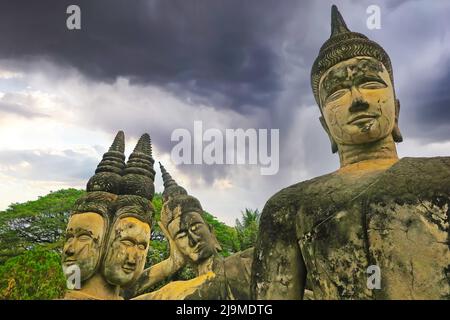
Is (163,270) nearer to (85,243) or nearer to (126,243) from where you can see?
(126,243)

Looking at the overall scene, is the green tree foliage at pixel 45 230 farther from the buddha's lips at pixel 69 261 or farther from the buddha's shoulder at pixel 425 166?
the buddha's shoulder at pixel 425 166

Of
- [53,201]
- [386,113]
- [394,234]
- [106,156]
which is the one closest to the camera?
[394,234]

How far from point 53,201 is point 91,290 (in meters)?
19.6

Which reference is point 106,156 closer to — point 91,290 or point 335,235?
→ point 91,290

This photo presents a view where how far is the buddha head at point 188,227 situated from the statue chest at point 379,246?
5.37 meters

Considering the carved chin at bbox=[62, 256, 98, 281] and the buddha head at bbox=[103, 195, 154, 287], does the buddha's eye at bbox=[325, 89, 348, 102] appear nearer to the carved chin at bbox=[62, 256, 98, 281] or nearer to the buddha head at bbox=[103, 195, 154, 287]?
the buddha head at bbox=[103, 195, 154, 287]

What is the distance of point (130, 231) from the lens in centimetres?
699

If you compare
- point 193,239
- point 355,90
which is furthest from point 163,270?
point 355,90

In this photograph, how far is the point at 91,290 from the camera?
6742 millimetres

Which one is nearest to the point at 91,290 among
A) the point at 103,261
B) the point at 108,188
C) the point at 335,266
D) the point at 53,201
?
the point at 103,261

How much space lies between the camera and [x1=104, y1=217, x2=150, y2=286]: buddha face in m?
6.77

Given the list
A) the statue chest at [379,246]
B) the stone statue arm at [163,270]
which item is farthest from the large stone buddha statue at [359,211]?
the stone statue arm at [163,270]

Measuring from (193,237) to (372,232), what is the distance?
5.99 m

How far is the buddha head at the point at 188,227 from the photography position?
28.0 feet
